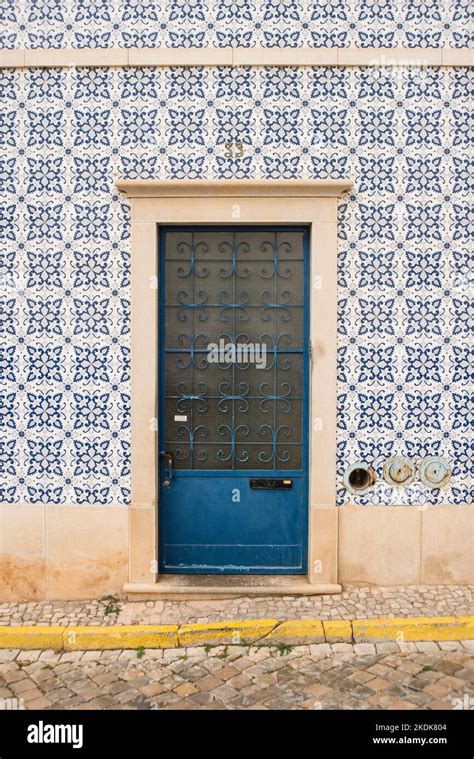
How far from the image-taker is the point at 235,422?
16.0ft

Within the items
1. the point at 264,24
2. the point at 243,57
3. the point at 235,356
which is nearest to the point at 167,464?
the point at 235,356

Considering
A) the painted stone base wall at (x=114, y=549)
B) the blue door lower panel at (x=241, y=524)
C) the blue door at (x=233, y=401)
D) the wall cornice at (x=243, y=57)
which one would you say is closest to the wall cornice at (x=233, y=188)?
the blue door at (x=233, y=401)

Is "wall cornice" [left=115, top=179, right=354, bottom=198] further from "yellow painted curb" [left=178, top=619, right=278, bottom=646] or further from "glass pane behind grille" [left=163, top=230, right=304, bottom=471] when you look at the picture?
"yellow painted curb" [left=178, top=619, right=278, bottom=646]

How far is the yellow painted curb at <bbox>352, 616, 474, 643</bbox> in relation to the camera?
4164 mm

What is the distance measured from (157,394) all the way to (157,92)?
238cm

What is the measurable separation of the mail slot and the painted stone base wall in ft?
1.58

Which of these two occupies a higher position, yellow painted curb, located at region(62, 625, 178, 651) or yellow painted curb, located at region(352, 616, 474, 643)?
yellow painted curb, located at region(352, 616, 474, 643)

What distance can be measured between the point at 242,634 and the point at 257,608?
33 cm

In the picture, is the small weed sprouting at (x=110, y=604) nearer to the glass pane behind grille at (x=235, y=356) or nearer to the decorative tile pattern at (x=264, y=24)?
the glass pane behind grille at (x=235, y=356)

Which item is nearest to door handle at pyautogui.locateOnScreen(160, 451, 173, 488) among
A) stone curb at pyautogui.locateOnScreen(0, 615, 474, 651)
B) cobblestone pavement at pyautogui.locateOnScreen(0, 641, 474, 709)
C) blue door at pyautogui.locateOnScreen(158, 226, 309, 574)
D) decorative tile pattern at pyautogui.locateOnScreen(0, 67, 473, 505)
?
blue door at pyautogui.locateOnScreen(158, 226, 309, 574)

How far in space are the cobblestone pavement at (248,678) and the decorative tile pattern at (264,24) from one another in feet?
14.9

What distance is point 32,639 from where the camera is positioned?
4199 millimetres

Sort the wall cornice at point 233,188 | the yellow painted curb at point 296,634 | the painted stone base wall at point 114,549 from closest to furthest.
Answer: the yellow painted curb at point 296,634 → the wall cornice at point 233,188 → the painted stone base wall at point 114,549

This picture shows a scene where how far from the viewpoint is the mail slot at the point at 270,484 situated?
4.84 metres
